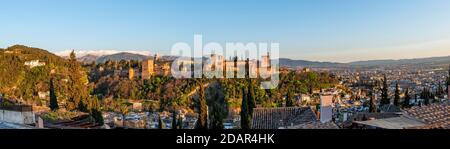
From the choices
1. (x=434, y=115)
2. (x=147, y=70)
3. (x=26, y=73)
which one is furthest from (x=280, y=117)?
(x=147, y=70)

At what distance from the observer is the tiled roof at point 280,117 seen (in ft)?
20.6

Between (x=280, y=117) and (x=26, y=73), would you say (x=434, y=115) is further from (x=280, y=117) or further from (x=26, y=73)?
(x=26, y=73)

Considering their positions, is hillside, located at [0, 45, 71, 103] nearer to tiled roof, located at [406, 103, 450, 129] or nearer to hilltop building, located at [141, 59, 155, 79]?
hilltop building, located at [141, 59, 155, 79]

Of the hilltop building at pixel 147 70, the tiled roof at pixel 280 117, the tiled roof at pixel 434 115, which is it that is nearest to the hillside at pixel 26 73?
the hilltop building at pixel 147 70

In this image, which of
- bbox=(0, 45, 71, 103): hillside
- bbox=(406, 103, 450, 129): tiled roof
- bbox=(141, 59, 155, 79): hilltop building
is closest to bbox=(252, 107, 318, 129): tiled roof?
bbox=(406, 103, 450, 129): tiled roof

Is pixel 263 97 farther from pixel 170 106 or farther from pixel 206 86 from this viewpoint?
pixel 170 106

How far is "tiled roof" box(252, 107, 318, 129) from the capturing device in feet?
20.6

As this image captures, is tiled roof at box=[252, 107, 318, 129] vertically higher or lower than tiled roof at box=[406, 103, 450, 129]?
lower

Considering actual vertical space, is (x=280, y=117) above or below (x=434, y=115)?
below

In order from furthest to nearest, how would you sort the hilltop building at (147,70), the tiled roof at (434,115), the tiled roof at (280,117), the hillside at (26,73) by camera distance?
the hilltop building at (147,70), the hillside at (26,73), the tiled roof at (280,117), the tiled roof at (434,115)

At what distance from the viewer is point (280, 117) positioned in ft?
21.6

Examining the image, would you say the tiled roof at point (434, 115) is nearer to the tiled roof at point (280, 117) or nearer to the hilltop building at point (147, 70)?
the tiled roof at point (280, 117)
